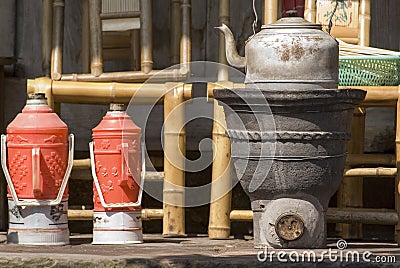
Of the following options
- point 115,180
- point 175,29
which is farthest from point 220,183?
point 175,29

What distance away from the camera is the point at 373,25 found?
17.3 ft

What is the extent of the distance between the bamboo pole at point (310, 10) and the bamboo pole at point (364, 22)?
0.20 meters

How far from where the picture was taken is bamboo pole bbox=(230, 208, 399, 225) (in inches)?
168

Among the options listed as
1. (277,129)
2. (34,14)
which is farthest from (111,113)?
(34,14)

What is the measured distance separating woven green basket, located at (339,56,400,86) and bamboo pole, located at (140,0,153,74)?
82 cm

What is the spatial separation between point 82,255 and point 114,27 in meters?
1.51

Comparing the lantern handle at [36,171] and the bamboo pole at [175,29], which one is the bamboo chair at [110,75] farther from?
the lantern handle at [36,171]

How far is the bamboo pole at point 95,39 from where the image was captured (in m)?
4.65

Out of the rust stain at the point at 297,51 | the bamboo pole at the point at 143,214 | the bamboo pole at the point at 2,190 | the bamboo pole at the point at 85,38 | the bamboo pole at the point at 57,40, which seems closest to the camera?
the rust stain at the point at 297,51

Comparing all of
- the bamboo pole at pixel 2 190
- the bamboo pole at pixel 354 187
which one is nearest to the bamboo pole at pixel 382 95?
the bamboo pole at pixel 354 187

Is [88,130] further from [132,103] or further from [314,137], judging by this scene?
[314,137]

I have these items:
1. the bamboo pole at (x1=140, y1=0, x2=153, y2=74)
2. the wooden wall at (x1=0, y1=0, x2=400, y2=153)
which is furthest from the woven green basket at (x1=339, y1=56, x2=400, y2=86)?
the wooden wall at (x1=0, y1=0, x2=400, y2=153)

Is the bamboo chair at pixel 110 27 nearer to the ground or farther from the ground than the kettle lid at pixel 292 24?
nearer to the ground

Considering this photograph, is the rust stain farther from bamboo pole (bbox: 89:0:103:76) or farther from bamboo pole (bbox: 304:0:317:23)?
bamboo pole (bbox: 89:0:103:76)
